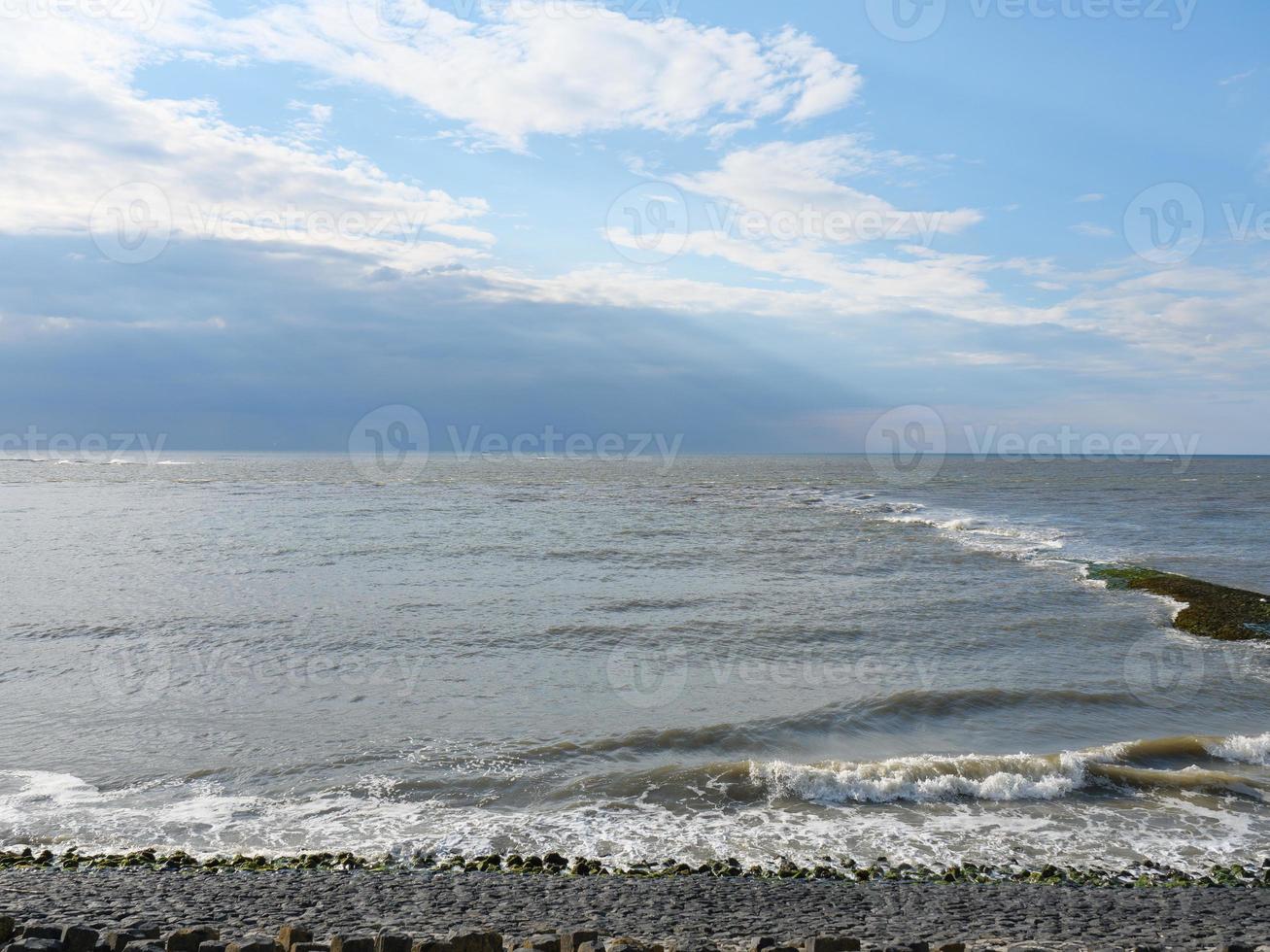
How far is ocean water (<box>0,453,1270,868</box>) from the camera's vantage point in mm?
10680

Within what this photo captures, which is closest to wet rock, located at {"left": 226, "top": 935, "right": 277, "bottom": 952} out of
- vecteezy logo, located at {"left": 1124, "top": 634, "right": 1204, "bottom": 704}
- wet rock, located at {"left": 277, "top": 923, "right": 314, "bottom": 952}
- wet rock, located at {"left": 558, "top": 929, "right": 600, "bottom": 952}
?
wet rock, located at {"left": 277, "top": 923, "right": 314, "bottom": 952}

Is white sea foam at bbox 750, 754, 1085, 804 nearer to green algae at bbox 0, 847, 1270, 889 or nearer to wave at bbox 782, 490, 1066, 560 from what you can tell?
green algae at bbox 0, 847, 1270, 889

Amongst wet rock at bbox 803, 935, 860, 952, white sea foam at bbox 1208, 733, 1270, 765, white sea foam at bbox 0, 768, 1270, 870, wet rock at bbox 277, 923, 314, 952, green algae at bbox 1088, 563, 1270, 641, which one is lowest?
white sea foam at bbox 0, 768, 1270, 870

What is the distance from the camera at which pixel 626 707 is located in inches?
608

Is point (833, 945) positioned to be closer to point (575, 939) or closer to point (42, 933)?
point (575, 939)

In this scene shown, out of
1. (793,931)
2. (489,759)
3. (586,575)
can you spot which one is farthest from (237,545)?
(793,931)

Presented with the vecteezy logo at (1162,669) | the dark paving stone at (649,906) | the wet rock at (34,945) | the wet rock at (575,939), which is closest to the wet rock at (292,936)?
the wet rock at (34,945)

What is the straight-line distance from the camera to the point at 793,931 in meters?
7.77

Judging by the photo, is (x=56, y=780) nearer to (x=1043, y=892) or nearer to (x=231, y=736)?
(x=231, y=736)

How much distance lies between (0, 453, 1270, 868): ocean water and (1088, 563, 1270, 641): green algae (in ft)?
3.34

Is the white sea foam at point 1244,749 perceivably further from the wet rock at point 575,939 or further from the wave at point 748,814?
the wet rock at point 575,939

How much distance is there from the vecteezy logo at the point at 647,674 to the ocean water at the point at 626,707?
0.31ft

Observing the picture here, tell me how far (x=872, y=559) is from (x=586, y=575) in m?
13.4

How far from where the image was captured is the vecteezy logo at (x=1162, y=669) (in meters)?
16.8
